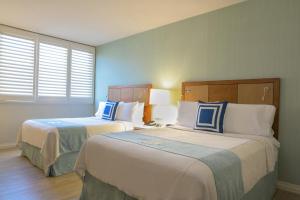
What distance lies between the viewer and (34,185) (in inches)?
99.7

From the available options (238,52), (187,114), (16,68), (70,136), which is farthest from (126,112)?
(16,68)

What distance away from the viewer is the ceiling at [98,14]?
3051mm

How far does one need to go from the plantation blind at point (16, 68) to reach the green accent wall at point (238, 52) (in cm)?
221

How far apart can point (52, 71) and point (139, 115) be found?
2373 millimetres

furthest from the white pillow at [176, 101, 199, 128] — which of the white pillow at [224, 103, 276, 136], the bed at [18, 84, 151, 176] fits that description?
the bed at [18, 84, 151, 176]

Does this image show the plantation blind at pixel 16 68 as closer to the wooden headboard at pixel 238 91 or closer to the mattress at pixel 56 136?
the mattress at pixel 56 136

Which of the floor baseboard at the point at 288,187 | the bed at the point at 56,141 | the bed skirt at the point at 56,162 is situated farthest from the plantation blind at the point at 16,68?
the floor baseboard at the point at 288,187

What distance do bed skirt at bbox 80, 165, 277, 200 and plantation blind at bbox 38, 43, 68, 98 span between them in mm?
3234

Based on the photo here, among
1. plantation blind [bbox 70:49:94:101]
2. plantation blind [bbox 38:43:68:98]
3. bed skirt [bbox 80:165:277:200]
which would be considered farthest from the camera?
plantation blind [bbox 70:49:94:101]

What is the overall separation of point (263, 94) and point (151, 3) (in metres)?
1.98

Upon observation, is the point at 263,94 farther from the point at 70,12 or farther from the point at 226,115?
the point at 70,12

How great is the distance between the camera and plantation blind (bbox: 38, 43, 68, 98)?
461 cm

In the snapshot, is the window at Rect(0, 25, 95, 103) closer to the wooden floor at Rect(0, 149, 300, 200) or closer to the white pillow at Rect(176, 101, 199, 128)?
the wooden floor at Rect(0, 149, 300, 200)

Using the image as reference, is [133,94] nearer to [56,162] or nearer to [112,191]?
[56,162]
